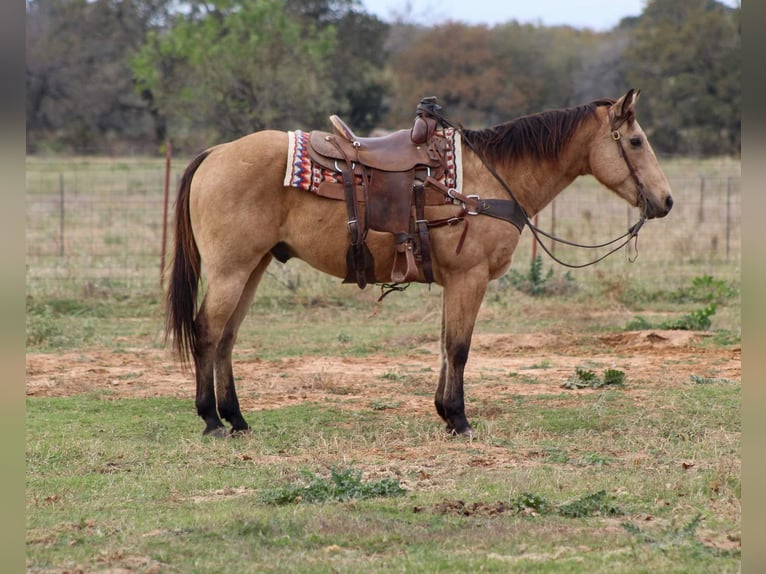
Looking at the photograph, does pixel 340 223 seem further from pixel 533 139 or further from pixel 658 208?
pixel 658 208

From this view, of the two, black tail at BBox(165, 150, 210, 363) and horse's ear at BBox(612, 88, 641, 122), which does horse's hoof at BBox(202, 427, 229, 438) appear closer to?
black tail at BBox(165, 150, 210, 363)

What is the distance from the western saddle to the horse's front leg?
0.22m

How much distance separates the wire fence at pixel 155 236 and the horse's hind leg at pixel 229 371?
5871 mm

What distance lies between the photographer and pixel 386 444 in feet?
20.5

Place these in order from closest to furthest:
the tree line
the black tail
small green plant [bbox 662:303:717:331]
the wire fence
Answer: the black tail, small green plant [bbox 662:303:717:331], the wire fence, the tree line

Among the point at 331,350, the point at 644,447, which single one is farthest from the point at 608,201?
the point at 644,447

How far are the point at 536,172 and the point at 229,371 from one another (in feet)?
8.20

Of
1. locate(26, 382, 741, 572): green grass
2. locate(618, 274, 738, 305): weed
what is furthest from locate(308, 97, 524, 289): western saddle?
locate(618, 274, 738, 305): weed

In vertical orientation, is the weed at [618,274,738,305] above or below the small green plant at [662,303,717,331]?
above

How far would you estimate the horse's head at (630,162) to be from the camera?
21.7ft

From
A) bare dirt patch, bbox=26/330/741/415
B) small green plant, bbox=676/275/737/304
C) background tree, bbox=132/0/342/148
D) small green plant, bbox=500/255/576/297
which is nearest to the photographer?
bare dirt patch, bbox=26/330/741/415

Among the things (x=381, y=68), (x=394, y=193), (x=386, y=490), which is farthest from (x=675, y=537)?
(x=381, y=68)

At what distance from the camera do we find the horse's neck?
6.69 metres

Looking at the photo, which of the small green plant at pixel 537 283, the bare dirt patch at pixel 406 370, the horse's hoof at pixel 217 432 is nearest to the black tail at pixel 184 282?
the horse's hoof at pixel 217 432
